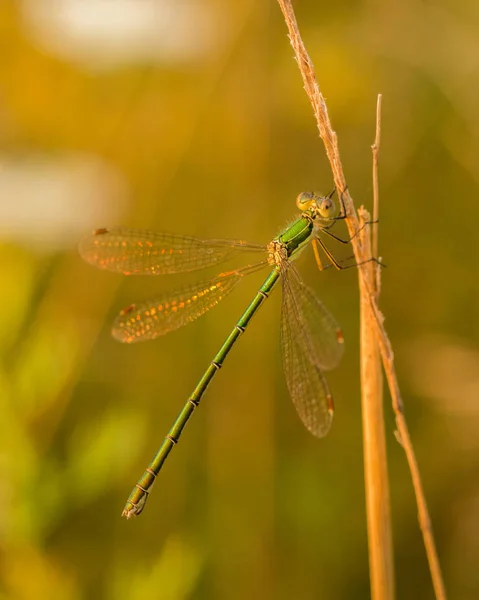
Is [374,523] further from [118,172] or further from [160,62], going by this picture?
[160,62]

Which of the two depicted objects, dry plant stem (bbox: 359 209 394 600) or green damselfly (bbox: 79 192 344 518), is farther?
green damselfly (bbox: 79 192 344 518)

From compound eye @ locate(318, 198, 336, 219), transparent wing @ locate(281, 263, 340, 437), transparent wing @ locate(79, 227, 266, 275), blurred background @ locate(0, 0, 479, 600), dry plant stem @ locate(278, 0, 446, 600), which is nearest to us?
dry plant stem @ locate(278, 0, 446, 600)

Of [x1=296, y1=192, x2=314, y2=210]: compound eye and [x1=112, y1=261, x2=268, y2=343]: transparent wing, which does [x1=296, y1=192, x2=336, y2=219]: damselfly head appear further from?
[x1=112, y1=261, x2=268, y2=343]: transparent wing

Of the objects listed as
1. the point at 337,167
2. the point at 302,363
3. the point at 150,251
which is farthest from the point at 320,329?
the point at 337,167

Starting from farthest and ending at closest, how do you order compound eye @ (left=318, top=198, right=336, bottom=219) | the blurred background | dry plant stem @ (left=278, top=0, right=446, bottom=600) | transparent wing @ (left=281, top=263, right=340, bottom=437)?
the blurred background, compound eye @ (left=318, top=198, right=336, bottom=219), transparent wing @ (left=281, top=263, right=340, bottom=437), dry plant stem @ (left=278, top=0, right=446, bottom=600)

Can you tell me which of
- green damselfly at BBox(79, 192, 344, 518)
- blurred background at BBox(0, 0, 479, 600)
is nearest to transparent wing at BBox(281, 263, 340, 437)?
green damselfly at BBox(79, 192, 344, 518)

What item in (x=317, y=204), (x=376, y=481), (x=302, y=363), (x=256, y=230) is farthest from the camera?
(x=256, y=230)

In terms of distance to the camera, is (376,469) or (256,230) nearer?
(376,469)

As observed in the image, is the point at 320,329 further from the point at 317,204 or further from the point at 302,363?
the point at 317,204
